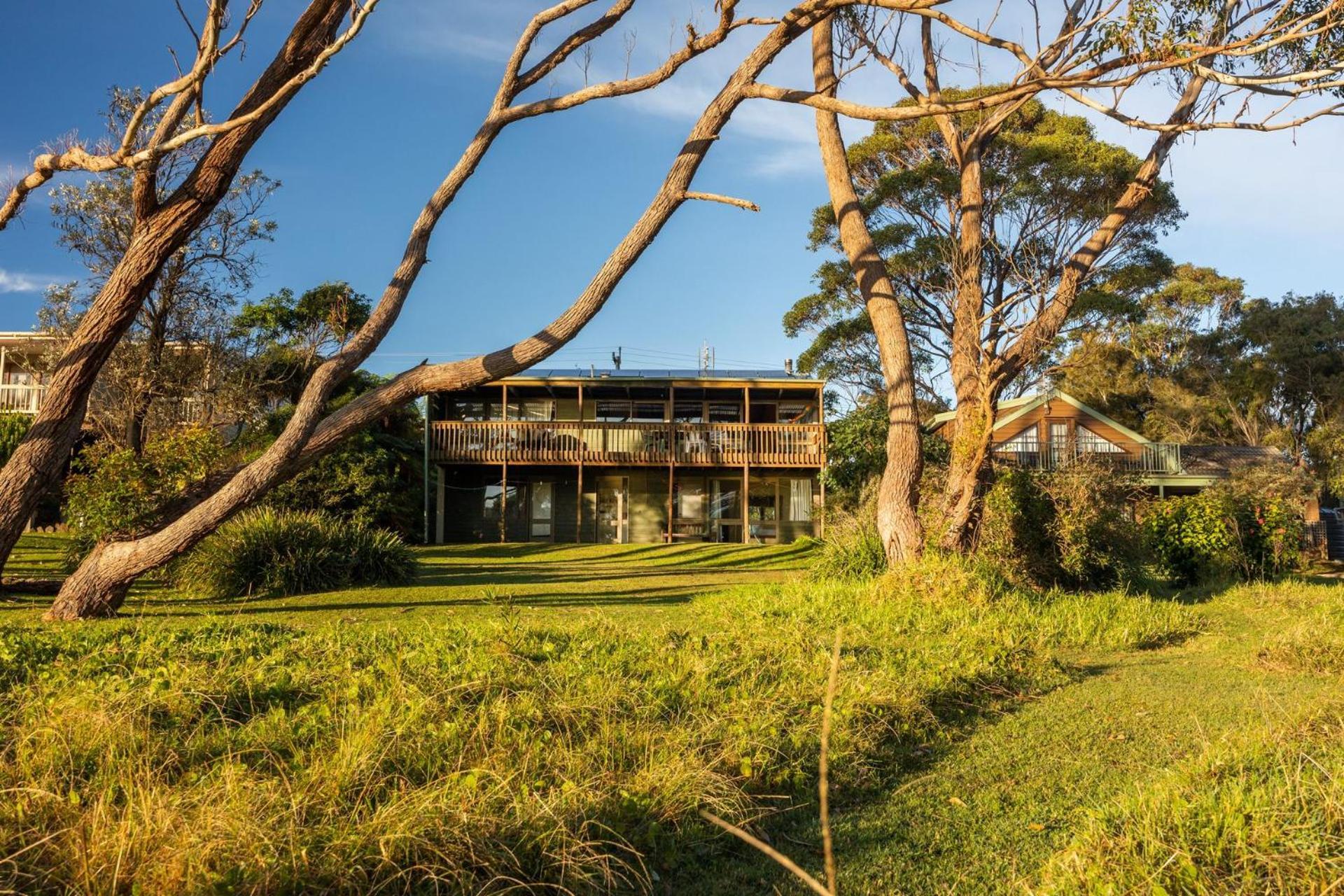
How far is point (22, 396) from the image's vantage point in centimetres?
2808

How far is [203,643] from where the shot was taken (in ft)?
21.7

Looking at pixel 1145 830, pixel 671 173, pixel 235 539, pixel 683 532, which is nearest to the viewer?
pixel 1145 830

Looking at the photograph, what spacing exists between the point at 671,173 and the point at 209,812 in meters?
7.55

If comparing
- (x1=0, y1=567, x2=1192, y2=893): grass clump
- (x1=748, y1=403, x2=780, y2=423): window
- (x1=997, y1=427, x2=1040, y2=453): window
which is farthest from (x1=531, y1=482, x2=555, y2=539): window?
(x1=0, y1=567, x2=1192, y2=893): grass clump

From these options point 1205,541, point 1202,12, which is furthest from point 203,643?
point 1205,541

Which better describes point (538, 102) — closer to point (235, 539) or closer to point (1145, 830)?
point (235, 539)

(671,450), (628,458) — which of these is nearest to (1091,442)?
(671,450)

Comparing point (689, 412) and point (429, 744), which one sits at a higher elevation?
point (689, 412)

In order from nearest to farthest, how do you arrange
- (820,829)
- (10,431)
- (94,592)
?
(820,829), (94,592), (10,431)

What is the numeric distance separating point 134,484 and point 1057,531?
1091 cm

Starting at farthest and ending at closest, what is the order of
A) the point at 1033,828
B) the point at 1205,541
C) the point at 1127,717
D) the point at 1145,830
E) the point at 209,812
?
the point at 1205,541
the point at 1127,717
the point at 1033,828
the point at 1145,830
the point at 209,812

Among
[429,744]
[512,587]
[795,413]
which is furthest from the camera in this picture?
[795,413]

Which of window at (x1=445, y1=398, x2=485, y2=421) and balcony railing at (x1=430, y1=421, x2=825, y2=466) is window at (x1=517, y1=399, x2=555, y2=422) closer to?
window at (x1=445, y1=398, x2=485, y2=421)

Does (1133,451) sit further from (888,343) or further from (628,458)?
(888,343)
